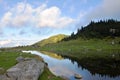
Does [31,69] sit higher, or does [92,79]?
[31,69]

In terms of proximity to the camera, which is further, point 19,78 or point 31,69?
point 31,69

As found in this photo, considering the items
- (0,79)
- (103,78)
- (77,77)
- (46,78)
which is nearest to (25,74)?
(0,79)

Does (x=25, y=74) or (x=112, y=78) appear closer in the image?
(x=25, y=74)

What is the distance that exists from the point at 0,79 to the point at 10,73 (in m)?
2.95

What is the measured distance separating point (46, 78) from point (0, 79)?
14.7m

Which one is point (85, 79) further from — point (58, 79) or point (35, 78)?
point (35, 78)

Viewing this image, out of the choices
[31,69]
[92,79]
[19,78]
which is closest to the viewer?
[19,78]

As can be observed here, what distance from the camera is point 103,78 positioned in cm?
7012

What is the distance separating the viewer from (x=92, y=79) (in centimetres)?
6738

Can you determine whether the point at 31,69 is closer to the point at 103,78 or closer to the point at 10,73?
the point at 10,73

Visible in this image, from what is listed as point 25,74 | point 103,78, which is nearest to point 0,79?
point 25,74

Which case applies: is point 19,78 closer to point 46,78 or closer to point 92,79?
point 46,78

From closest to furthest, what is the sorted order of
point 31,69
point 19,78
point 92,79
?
point 19,78 < point 31,69 < point 92,79

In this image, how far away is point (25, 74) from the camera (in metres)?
51.0
